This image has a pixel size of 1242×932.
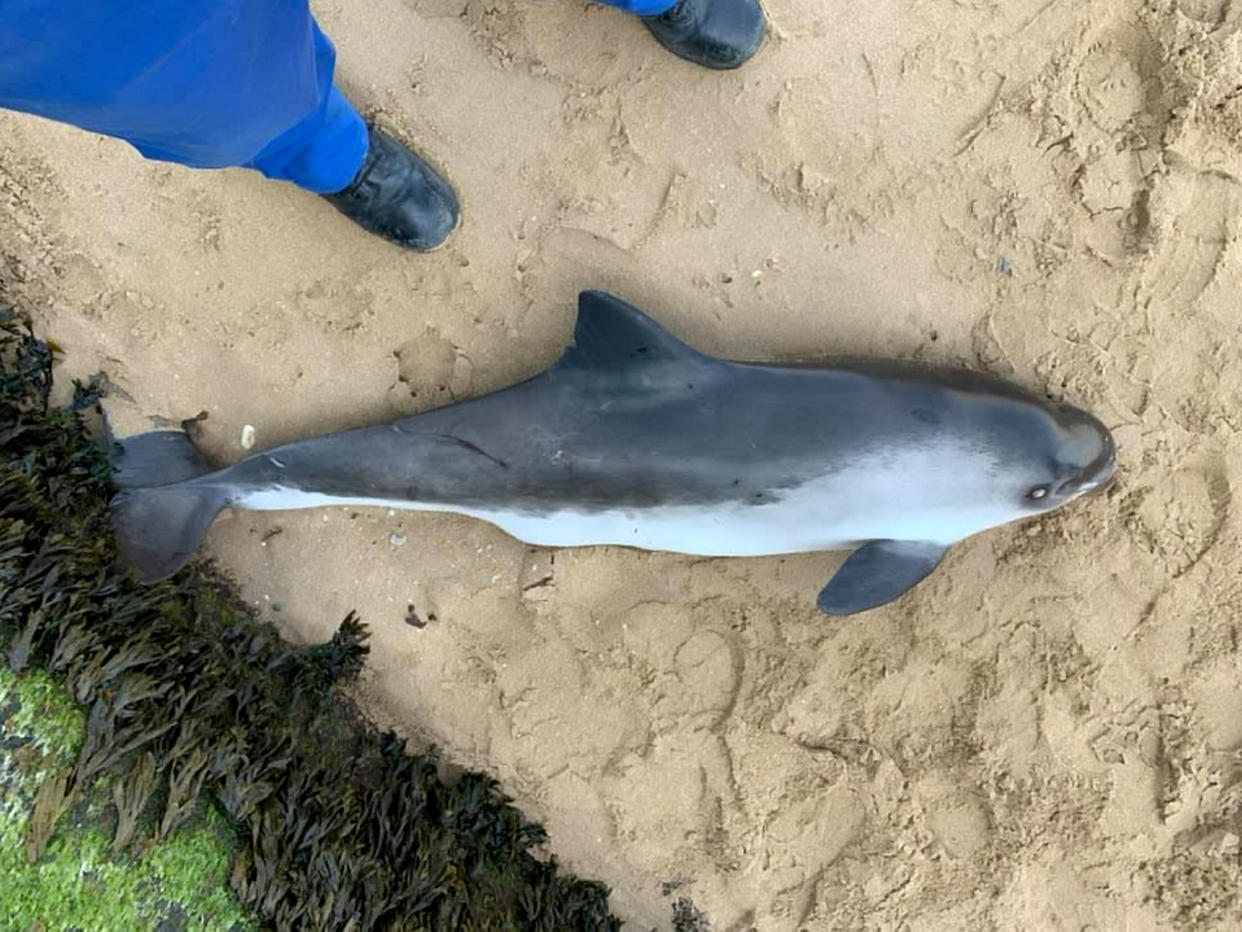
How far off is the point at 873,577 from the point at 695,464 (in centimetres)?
94

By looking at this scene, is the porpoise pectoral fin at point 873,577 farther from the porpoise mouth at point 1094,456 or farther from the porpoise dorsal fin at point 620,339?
the porpoise dorsal fin at point 620,339

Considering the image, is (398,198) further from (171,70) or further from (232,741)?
(232,741)

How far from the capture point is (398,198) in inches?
161

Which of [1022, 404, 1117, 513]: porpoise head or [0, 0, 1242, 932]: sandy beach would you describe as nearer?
[1022, 404, 1117, 513]: porpoise head

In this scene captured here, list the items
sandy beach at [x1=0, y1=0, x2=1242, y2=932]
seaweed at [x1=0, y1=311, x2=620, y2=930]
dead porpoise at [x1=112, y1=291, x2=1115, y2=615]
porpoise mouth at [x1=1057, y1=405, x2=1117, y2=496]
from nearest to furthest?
seaweed at [x1=0, y1=311, x2=620, y2=930] < dead porpoise at [x1=112, y1=291, x2=1115, y2=615] < porpoise mouth at [x1=1057, y1=405, x2=1117, y2=496] < sandy beach at [x1=0, y1=0, x2=1242, y2=932]

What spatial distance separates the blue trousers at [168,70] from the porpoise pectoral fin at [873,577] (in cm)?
275

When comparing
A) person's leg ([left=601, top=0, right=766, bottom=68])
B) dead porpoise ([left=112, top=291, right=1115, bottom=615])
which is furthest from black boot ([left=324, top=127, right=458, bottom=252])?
person's leg ([left=601, top=0, right=766, bottom=68])

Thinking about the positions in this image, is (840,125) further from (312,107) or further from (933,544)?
(312,107)

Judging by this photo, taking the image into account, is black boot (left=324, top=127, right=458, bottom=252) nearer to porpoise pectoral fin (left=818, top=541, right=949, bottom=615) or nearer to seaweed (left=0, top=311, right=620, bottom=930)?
seaweed (left=0, top=311, right=620, bottom=930)

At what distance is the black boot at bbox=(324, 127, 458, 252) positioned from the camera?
4.05 meters

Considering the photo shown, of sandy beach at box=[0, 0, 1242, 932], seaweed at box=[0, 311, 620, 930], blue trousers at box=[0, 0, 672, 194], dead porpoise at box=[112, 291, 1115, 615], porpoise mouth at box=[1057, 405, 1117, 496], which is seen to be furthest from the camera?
sandy beach at box=[0, 0, 1242, 932]

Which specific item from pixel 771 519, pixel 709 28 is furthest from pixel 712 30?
pixel 771 519

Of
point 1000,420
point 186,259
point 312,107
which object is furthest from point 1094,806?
point 186,259

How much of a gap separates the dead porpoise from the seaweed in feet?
0.82
